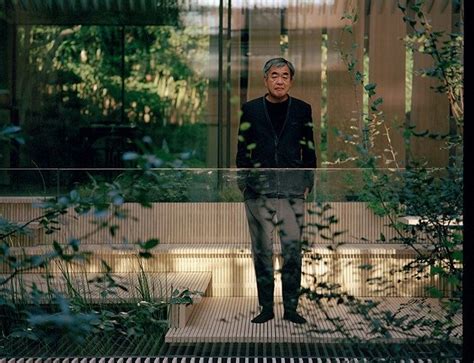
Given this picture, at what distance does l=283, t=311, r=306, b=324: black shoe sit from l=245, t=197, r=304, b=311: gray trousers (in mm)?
37

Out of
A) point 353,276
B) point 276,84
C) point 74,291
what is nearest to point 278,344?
point 353,276

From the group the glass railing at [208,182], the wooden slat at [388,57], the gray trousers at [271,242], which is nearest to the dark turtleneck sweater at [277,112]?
the glass railing at [208,182]

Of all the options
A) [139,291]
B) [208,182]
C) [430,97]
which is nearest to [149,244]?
[139,291]

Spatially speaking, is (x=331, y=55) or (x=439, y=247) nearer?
(x=439, y=247)

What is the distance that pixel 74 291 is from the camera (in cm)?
488

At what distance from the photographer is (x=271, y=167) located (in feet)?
17.0

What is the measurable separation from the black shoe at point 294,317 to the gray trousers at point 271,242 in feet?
0.12

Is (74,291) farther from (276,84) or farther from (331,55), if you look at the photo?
(331,55)

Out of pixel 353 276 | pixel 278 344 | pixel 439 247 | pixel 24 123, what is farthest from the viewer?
pixel 24 123

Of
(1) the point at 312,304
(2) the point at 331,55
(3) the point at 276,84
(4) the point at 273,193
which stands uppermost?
(2) the point at 331,55

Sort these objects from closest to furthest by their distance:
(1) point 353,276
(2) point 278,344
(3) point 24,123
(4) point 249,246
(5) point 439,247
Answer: (5) point 439,247 < (1) point 353,276 < (2) point 278,344 < (4) point 249,246 < (3) point 24,123

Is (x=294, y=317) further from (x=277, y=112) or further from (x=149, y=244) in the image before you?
(x=149, y=244)

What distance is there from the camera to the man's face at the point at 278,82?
5336 mm

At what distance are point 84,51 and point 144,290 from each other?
4.57 metres
